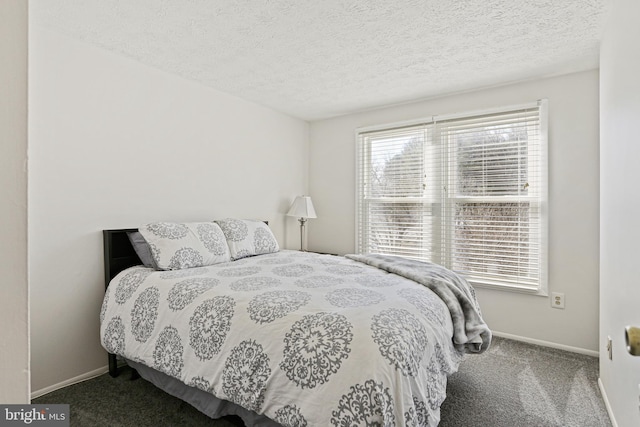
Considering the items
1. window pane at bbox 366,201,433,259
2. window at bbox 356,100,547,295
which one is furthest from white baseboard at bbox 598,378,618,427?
window pane at bbox 366,201,433,259

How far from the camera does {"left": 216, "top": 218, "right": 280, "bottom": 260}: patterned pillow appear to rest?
2.95m

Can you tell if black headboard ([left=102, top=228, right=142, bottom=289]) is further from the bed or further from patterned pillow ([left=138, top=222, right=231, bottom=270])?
patterned pillow ([left=138, top=222, right=231, bottom=270])

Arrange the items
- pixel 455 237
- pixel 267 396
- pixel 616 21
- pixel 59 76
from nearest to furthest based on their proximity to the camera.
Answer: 1. pixel 267 396
2. pixel 616 21
3. pixel 59 76
4. pixel 455 237

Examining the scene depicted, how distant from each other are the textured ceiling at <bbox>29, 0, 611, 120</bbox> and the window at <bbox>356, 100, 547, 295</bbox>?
1.61ft

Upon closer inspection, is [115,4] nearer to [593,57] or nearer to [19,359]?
[19,359]

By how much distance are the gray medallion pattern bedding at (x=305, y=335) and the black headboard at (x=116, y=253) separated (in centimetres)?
17

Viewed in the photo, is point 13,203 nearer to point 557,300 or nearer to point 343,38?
point 343,38

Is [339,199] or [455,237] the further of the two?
[339,199]

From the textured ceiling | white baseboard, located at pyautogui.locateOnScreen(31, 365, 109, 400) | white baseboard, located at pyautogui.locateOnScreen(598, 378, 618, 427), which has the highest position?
the textured ceiling

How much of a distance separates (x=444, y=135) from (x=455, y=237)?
104 cm

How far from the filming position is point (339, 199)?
4238 mm

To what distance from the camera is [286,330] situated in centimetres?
146

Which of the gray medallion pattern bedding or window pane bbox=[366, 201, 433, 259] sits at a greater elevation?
window pane bbox=[366, 201, 433, 259]

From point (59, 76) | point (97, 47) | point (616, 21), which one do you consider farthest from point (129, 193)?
point (616, 21)
